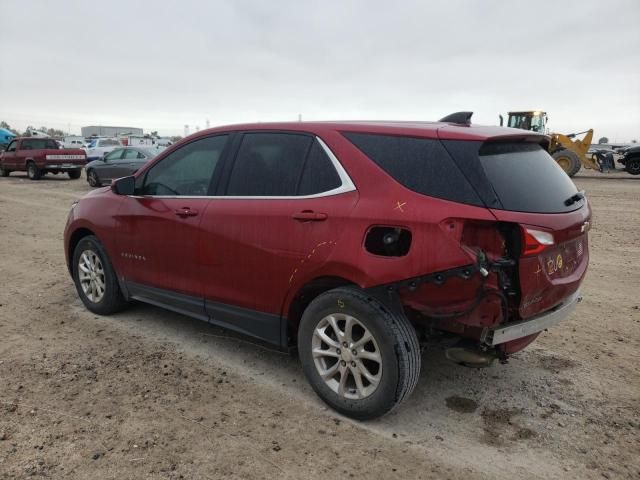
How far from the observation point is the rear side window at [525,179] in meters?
2.80

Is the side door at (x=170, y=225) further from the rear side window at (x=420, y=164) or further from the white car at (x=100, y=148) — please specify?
the white car at (x=100, y=148)

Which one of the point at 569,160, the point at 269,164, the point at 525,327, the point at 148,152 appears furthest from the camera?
the point at 569,160

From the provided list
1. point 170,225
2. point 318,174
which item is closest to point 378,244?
point 318,174

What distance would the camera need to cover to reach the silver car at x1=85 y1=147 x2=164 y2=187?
674 inches

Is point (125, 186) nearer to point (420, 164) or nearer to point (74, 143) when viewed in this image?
point (420, 164)

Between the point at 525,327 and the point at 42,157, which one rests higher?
the point at 42,157

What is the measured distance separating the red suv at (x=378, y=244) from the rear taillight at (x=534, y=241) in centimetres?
1

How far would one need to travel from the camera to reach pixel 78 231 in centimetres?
508

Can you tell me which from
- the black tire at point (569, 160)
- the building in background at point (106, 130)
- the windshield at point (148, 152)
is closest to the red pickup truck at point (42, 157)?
the windshield at point (148, 152)

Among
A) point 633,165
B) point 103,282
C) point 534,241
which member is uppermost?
point 534,241

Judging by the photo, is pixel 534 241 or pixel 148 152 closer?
pixel 534 241

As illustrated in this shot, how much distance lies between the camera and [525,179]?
297cm

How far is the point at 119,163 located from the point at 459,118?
15770mm

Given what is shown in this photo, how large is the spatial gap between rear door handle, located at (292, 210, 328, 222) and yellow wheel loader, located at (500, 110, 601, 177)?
1749 centimetres
